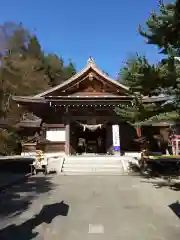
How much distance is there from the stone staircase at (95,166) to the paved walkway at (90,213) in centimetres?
505

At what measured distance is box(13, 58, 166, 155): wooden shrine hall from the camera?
2080 centimetres

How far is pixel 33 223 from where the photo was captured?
6.20 meters

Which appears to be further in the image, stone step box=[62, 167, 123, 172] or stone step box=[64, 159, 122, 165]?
stone step box=[64, 159, 122, 165]

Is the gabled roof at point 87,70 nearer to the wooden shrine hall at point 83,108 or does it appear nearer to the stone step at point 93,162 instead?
the wooden shrine hall at point 83,108

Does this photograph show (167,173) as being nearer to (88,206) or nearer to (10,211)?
(88,206)

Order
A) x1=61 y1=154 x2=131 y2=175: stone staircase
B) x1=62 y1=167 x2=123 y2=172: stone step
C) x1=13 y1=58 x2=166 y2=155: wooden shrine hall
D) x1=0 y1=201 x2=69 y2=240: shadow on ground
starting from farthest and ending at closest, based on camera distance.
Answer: x1=13 y1=58 x2=166 y2=155: wooden shrine hall → x1=62 y1=167 x2=123 y2=172: stone step → x1=61 y1=154 x2=131 y2=175: stone staircase → x1=0 y1=201 x2=69 y2=240: shadow on ground

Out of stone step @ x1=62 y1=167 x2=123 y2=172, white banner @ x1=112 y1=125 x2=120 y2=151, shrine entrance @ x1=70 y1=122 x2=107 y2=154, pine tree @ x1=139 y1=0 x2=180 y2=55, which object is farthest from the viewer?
shrine entrance @ x1=70 y1=122 x2=107 y2=154

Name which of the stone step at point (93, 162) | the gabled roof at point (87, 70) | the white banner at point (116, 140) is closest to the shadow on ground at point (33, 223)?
the stone step at point (93, 162)

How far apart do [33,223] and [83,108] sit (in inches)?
627

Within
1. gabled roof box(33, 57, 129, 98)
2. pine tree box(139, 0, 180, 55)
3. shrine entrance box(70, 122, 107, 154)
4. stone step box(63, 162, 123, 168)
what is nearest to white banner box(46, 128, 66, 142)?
shrine entrance box(70, 122, 107, 154)

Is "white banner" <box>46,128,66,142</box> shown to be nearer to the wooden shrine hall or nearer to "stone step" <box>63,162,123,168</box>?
the wooden shrine hall

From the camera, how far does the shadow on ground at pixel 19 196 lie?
293 inches

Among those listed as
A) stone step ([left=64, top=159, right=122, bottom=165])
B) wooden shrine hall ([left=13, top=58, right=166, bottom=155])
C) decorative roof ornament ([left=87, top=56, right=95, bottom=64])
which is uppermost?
decorative roof ornament ([left=87, top=56, right=95, bottom=64])

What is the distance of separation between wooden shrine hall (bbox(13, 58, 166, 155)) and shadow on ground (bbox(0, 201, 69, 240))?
1270 cm
